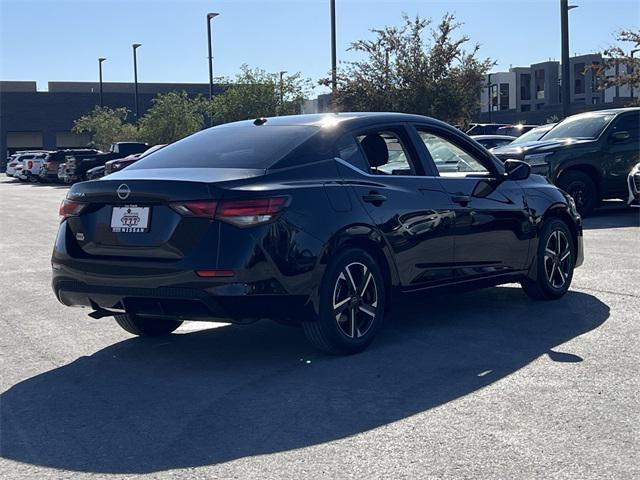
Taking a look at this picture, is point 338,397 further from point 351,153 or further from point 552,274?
point 552,274

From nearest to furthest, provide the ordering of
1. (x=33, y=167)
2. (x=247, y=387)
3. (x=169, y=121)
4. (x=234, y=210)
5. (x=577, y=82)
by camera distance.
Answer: (x=247, y=387)
(x=234, y=210)
(x=33, y=167)
(x=169, y=121)
(x=577, y=82)

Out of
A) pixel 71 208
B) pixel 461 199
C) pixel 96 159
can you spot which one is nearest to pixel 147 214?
pixel 71 208

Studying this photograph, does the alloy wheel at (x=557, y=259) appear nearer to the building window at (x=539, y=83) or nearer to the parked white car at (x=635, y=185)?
the parked white car at (x=635, y=185)

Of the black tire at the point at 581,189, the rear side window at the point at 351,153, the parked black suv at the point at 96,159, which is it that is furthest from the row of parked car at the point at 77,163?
the rear side window at the point at 351,153

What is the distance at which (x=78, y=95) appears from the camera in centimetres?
8400

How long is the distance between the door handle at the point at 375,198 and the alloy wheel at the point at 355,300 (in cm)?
44

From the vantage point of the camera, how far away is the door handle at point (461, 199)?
7.28m

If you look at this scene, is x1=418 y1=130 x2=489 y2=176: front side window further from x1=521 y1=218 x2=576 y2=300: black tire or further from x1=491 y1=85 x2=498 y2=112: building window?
x1=491 y1=85 x2=498 y2=112: building window

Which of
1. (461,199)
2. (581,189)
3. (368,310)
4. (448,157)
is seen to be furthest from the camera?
(581,189)

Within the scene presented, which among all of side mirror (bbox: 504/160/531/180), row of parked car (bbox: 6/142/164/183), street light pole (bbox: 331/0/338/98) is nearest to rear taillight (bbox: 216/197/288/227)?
side mirror (bbox: 504/160/531/180)

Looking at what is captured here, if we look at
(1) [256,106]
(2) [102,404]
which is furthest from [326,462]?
(1) [256,106]

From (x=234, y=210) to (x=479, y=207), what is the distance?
2447 millimetres

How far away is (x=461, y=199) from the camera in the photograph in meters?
7.34

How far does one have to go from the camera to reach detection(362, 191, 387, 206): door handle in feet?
21.3
